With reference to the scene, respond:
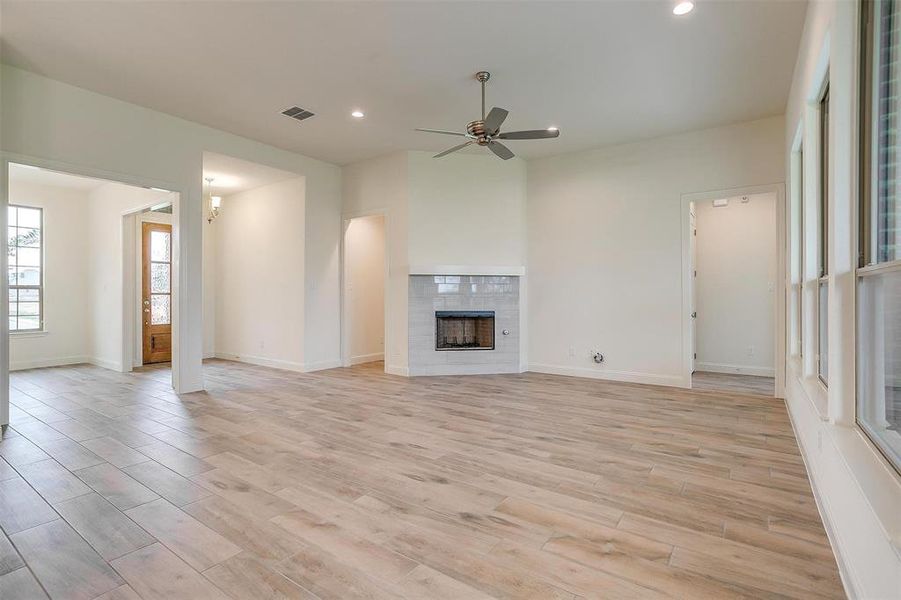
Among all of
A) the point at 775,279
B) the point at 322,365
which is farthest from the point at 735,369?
the point at 322,365

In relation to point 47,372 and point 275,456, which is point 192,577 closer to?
point 275,456

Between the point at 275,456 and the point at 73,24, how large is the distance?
3.55 metres

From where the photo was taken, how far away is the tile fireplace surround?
627 cm

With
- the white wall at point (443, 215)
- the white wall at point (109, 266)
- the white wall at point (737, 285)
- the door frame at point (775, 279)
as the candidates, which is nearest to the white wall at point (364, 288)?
the white wall at point (443, 215)

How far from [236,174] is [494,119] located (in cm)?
452

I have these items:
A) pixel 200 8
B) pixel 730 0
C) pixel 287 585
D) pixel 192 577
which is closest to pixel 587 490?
pixel 287 585

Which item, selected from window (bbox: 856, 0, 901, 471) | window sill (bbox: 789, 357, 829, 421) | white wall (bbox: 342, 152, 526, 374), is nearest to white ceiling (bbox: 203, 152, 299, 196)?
white wall (bbox: 342, 152, 526, 374)

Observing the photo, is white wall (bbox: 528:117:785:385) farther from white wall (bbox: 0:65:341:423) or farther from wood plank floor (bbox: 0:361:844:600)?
white wall (bbox: 0:65:341:423)

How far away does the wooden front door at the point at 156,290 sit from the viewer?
7176 millimetres

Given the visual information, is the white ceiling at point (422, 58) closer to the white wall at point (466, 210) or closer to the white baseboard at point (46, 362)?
the white wall at point (466, 210)

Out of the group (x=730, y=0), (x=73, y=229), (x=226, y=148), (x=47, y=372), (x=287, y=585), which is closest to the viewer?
(x=287, y=585)

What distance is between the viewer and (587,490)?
256cm

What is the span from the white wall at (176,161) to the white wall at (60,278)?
3.74m

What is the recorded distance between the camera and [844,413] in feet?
6.50
